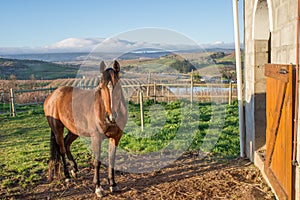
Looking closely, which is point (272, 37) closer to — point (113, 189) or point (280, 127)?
point (280, 127)

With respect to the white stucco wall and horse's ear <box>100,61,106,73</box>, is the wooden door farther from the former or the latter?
horse's ear <box>100,61,106,73</box>

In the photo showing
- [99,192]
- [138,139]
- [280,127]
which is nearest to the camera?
[280,127]

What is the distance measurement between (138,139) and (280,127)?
4.29 metres

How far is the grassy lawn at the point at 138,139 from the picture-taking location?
5363 millimetres

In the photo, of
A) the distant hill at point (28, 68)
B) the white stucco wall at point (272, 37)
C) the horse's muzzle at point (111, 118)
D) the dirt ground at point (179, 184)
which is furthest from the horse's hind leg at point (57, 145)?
the distant hill at point (28, 68)

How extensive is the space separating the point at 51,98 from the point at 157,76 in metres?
10.5

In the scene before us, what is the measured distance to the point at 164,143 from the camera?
659cm

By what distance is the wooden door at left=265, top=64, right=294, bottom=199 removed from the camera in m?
2.82

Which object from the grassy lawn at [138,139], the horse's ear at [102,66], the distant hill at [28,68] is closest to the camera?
the horse's ear at [102,66]

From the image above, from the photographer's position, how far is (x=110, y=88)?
355 cm

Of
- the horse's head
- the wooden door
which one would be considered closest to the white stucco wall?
the wooden door

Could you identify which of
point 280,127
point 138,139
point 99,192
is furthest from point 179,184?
point 138,139

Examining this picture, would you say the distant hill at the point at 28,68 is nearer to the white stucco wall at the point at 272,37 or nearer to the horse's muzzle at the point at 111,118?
the white stucco wall at the point at 272,37

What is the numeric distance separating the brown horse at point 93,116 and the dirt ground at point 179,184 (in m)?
0.27
